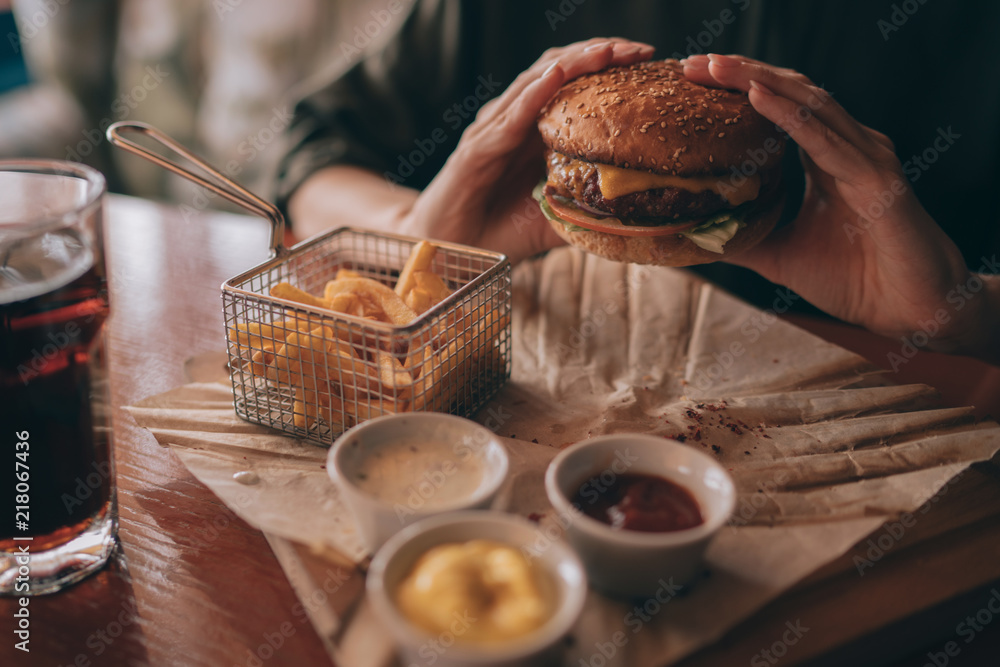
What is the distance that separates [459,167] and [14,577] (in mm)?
1463

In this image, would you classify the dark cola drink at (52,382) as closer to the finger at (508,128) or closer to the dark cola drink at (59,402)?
the dark cola drink at (59,402)

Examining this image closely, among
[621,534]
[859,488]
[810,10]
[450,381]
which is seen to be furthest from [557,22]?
[621,534]

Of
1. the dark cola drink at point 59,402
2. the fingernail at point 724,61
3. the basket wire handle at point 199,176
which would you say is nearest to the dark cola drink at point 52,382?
the dark cola drink at point 59,402

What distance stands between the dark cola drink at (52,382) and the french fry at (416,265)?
0.63m

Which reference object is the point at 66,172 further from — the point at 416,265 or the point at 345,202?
the point at 345,202

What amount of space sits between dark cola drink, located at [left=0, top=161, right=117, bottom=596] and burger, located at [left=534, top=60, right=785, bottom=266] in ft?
3.60

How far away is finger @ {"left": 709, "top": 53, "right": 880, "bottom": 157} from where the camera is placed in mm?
1609

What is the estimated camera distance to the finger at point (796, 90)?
1.61 metres

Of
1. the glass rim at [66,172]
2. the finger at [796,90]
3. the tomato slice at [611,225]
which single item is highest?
the finger at [796,90]

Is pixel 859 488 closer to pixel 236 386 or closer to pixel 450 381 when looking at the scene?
pixel 450 381

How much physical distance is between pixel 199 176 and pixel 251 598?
0.86m

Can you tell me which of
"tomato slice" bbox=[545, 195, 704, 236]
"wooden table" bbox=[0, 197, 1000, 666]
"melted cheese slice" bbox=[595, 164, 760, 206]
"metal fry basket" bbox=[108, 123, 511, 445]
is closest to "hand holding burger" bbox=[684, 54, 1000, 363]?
"melted cheese slice" bbox=[595, 164, 760, 206]

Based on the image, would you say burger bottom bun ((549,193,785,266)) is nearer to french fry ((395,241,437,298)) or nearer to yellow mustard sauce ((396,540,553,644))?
french fry ((395,241,437,298))

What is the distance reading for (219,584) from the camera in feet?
3.83
